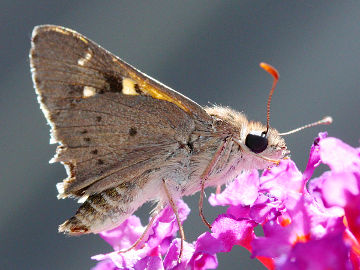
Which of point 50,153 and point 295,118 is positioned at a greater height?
point 50,153

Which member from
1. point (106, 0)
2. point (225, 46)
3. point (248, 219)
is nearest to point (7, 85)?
point (106, 0)

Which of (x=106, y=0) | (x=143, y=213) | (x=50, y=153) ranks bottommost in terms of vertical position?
(x=143, y=213)

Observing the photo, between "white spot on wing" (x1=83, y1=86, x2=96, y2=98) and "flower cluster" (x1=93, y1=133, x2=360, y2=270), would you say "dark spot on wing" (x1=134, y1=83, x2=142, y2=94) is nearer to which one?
"white spot on wing" (x1=83, y1=86, x2=96, y2=98)

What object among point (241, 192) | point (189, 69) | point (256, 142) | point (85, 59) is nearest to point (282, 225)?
point (241, 192)

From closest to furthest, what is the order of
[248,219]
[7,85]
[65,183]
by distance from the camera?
1. [248,219]
2. [65,183]
3. [7,85]

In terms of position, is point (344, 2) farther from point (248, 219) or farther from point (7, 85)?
point (248, 219)

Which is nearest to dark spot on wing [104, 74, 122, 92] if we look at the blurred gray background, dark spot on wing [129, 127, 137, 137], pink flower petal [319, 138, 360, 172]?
dark spot on wing [129, 127, 137, 137]

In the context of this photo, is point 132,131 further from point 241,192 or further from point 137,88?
point 241,192
